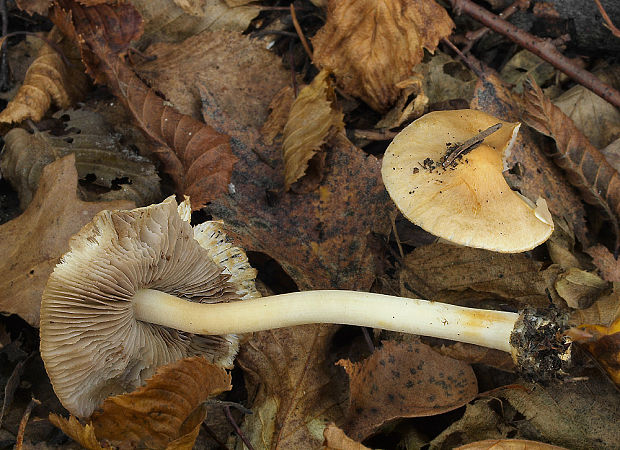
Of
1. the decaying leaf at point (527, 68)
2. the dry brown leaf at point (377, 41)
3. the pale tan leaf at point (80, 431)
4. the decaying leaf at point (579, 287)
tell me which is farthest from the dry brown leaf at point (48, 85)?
the decaying leaf at point (579, 287)

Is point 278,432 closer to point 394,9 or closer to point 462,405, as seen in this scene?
point 462,405

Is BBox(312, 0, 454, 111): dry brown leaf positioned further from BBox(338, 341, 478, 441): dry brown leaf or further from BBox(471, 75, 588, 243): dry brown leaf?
BBox(338, 341, 478, 441): dry brown leaf

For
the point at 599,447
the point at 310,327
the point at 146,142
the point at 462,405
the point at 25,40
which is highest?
the point at 25,40

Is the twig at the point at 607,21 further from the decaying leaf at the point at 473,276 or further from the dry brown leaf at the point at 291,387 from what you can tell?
the dry brown leaf at the point at 291,387

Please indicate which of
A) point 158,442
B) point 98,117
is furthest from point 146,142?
point 158,442

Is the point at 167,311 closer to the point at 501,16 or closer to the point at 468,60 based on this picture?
the point at 468,60

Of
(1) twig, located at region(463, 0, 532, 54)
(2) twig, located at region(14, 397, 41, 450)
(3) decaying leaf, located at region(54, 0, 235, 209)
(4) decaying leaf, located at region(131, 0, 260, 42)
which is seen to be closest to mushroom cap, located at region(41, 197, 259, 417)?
(2) twig, located at region(14, 397, 41, 450)

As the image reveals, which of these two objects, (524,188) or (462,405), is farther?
(524,188)
